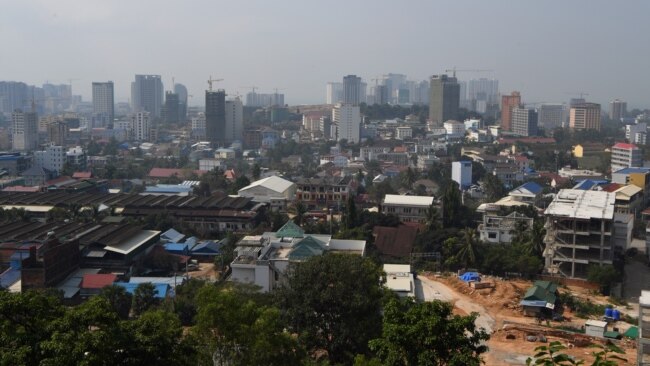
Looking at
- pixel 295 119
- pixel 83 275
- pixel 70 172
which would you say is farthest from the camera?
pixel 295 119

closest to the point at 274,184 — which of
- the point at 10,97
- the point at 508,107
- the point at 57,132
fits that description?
Answer: the point at 57,132

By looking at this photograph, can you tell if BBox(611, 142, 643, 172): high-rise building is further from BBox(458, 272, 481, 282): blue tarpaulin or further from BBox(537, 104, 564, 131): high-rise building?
BBox(537, 104, 564, 131): high-rise building

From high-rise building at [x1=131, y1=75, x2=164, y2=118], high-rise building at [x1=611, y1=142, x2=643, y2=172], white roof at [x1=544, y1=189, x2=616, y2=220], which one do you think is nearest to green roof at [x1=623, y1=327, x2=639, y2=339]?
white roof at [x1=544, y1=189, x2=616, y2=220]

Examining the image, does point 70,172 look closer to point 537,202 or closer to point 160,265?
point 160,265

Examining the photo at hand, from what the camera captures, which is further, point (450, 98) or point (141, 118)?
point (450, 98)

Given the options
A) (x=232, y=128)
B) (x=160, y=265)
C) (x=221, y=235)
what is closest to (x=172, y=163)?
(x=232, y=128)

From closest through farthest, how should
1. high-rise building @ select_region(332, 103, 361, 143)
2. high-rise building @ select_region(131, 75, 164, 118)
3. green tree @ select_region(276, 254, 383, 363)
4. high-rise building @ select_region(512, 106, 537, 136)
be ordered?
green tree @ select_region(276, 254, 383, 363) < high-rise building @ select_region(332, 103, 361, 143) < high-rise building @ select_region(512, 106, 537, 136) < high-rise building @ select_region(131, 75, 164, 118)
